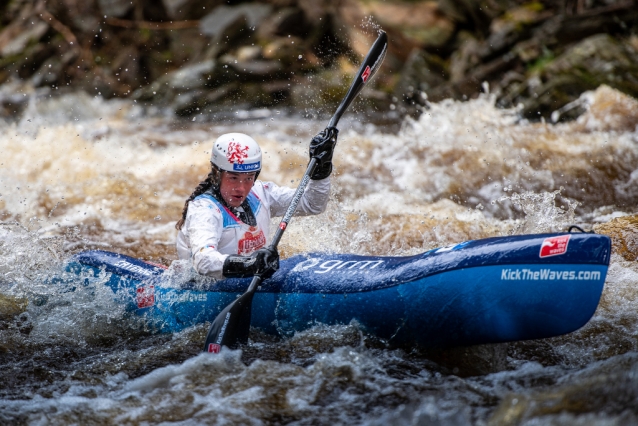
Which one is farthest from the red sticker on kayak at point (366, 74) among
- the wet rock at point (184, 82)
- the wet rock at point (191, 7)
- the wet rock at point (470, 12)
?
the wet rock at point (191, 7)

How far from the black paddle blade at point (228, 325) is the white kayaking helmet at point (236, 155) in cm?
79

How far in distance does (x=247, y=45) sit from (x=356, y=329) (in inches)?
437

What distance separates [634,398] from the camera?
253 cm

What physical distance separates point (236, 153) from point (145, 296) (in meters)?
1.16

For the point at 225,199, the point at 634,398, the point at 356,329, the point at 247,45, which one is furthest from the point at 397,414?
the point at 247,45

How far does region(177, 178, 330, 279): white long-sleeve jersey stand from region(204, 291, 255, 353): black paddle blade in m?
0.20

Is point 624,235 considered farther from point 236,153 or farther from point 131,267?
point 131,267

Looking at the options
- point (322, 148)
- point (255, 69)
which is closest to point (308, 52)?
point (255, 69)

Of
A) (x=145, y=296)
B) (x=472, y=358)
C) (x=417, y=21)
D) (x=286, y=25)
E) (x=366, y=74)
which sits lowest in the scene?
(x=472, y=358)

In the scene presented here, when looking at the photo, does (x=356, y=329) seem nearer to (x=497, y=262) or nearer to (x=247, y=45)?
(x=497, y=262)

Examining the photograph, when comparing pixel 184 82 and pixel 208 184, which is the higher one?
pixel 184 82

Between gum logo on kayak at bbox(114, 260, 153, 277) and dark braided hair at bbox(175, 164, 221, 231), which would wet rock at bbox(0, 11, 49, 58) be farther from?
dark braided hair at bbox(175, 164, 221, 231)

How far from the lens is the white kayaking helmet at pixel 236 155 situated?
382cm

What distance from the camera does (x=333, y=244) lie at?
548 cm
